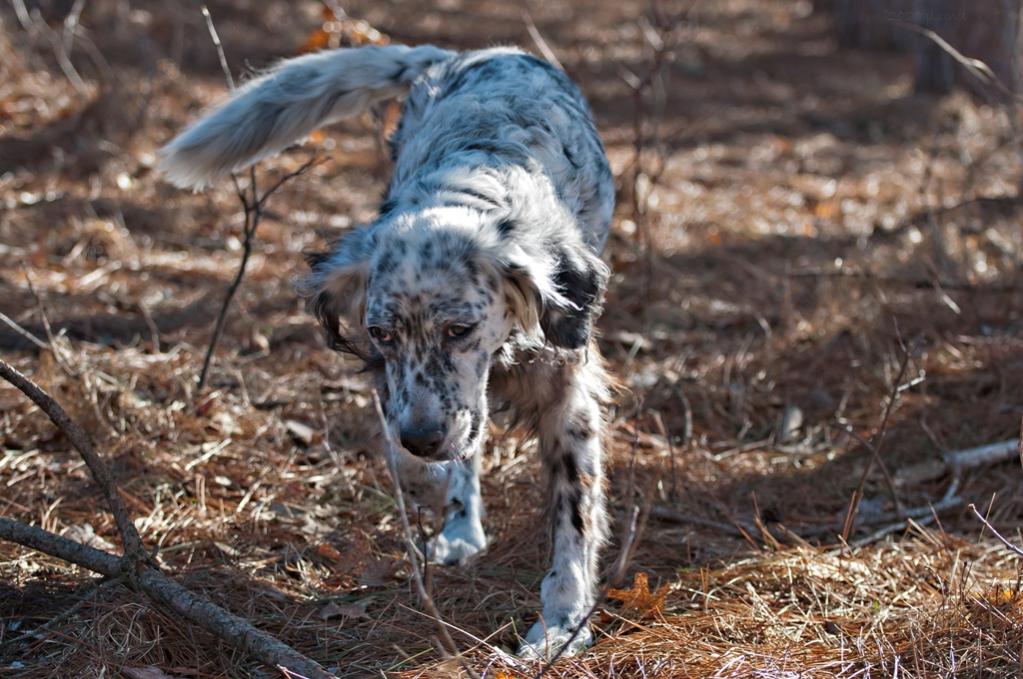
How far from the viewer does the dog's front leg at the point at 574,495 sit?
323cm

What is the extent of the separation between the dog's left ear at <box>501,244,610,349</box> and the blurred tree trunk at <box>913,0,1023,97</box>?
6.00 m

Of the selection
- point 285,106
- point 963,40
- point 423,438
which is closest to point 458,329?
point 423,438

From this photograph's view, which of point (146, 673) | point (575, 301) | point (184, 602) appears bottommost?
point (146, 673)

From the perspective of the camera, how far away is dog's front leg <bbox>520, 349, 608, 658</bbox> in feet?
10.6

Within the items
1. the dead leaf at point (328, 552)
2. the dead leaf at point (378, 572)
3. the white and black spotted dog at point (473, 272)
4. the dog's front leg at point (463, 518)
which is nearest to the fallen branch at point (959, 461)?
the white and black spotted dog at point (473, 272)

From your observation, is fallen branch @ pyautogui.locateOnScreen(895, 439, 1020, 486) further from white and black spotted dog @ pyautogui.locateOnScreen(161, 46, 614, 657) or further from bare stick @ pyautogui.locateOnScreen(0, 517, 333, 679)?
bare stick @ pyautogui.locateOnScreen(0, 517, 333, 679)

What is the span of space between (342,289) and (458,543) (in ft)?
3.15

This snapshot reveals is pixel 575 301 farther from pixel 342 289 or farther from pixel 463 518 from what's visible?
pixel 463 518

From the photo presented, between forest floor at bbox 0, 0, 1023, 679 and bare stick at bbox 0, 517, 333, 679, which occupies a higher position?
bare stick at bbox 0, 517, 333, 679

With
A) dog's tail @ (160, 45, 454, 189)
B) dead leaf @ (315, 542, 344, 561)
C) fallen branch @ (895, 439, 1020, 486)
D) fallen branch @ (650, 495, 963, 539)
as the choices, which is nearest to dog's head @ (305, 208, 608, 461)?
dead leaf @ (315, 542, 344, 561)

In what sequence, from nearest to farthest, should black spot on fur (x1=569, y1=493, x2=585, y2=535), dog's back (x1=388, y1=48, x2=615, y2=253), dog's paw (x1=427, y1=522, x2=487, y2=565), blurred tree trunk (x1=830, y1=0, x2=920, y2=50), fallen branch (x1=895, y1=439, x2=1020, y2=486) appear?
black spot on fur (x1=569, y1=493, x2=585, y2=535), dog's back (x1=388, y1=48, x2=615, y2=253), dog's paw (x1=427, y1=522, x2=487, y2=565), fallen branch (x1=895, y1=439, x2=1020, y2=486), blurred tree trunk (x1=830, y1=0, x2=920, y2=50)

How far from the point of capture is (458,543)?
3.71 meters

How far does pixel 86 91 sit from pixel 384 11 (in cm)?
569

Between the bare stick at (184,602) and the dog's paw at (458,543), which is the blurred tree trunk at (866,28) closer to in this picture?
the dog's paw at (458,543)
